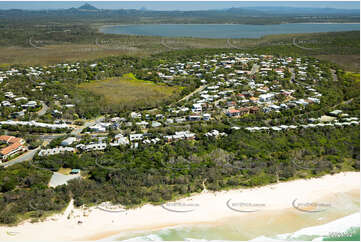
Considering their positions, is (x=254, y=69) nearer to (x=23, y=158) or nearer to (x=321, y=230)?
(x=321, y=230)

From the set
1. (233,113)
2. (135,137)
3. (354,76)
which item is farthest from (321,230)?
(354,76)

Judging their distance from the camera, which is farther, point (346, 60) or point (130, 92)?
point (346, 60)

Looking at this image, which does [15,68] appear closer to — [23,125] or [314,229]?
[23,125]

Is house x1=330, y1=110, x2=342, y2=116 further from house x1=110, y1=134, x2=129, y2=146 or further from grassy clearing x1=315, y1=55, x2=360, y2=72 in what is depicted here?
grassy clearing x1=315, y1=55, x2=360, y2=72

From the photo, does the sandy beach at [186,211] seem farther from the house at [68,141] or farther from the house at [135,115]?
the house at [135,115]

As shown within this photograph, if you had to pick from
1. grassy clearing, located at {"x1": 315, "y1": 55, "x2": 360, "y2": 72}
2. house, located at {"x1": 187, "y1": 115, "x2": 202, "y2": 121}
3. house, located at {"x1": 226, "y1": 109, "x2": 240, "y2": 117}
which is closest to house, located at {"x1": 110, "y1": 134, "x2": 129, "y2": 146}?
house, located at {"x1": 187, "y1": 115, "x2": 202, "y2": 121}

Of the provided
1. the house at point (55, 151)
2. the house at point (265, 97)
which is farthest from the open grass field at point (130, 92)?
the house at point (55, 151)
